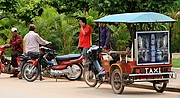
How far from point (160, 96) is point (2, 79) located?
7741 mm

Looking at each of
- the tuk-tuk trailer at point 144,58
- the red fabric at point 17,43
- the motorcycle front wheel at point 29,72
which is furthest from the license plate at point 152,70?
the red fabric at point 17,43

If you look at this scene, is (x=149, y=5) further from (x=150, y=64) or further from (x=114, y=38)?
(x=150, y=64)

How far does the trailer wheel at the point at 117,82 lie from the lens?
599 inches

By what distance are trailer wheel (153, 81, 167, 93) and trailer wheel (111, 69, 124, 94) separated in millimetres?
967

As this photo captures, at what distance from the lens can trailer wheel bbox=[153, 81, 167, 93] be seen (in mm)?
15583

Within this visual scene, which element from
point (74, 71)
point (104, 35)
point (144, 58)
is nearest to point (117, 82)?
point (144, 58)

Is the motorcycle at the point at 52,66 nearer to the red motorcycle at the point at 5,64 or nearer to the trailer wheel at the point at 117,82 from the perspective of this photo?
the red motorcycle at the point at 5,64

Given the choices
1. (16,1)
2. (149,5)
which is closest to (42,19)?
(16,1)

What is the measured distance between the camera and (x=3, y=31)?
30422 millimetres

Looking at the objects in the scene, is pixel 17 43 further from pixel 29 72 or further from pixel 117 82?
pixel 117 82

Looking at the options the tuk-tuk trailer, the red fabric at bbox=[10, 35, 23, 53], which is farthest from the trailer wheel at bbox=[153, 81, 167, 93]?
the red fabric at bbox=[10, 35, 23, 53]

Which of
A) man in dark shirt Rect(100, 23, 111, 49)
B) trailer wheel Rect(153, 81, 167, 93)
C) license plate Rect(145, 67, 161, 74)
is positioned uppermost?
man in dark shirt Rect(100, 23, 111, 49)

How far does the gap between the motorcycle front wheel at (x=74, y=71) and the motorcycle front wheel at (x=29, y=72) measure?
1.06 metres

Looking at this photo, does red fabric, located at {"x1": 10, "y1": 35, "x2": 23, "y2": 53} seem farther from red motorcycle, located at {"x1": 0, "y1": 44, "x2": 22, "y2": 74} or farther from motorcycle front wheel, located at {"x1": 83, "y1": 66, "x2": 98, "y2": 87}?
motorcycle front wheel, located at {"x1": 83, "y1": 66, "x2": 98, "y2": 87}
